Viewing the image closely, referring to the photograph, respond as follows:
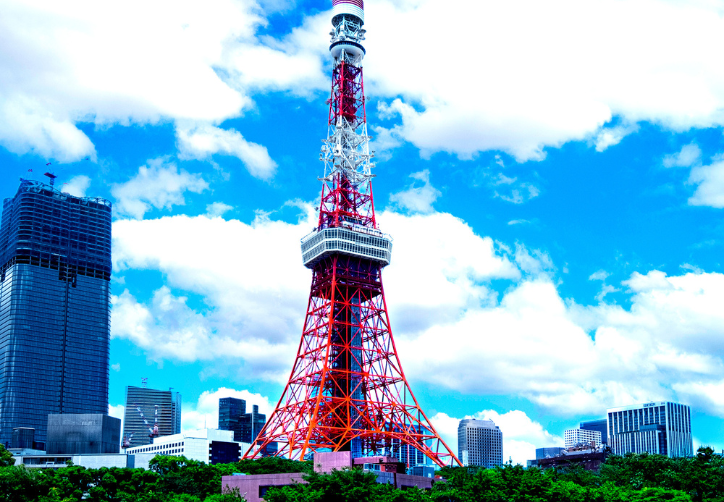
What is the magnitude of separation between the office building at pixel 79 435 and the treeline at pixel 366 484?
4562 centimetres

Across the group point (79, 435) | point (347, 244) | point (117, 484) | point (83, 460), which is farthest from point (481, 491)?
point (79, 435)

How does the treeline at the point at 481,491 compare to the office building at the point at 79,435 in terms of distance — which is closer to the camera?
the treeline at the point at 481,491

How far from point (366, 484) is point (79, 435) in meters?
104

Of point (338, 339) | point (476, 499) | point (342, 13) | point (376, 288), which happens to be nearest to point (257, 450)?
point (338, 339)

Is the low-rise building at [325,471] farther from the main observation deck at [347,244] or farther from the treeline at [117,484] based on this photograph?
the main observation deck at [347,244]

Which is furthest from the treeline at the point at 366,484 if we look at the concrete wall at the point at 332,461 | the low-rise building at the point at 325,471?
the concrete wall at the point at 332,461

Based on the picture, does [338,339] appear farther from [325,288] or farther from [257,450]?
[257,450]

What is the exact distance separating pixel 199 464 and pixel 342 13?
75.7m

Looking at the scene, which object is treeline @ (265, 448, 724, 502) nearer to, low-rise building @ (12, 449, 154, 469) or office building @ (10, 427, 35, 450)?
low-rise building @ (12, 449, 154, 469)

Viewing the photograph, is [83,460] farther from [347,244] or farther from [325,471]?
[325,471]

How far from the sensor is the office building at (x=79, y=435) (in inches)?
6457

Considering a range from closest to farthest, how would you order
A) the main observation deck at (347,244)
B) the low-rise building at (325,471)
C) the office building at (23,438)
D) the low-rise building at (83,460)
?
the low-rise building at (325,471) < the main observation deck at (347,244) < the low-rise building at (83,460) < the office building at (23,438)

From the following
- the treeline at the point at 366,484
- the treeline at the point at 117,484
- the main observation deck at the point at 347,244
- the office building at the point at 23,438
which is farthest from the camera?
the office building at the point at 23,438

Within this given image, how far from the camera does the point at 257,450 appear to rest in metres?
122
